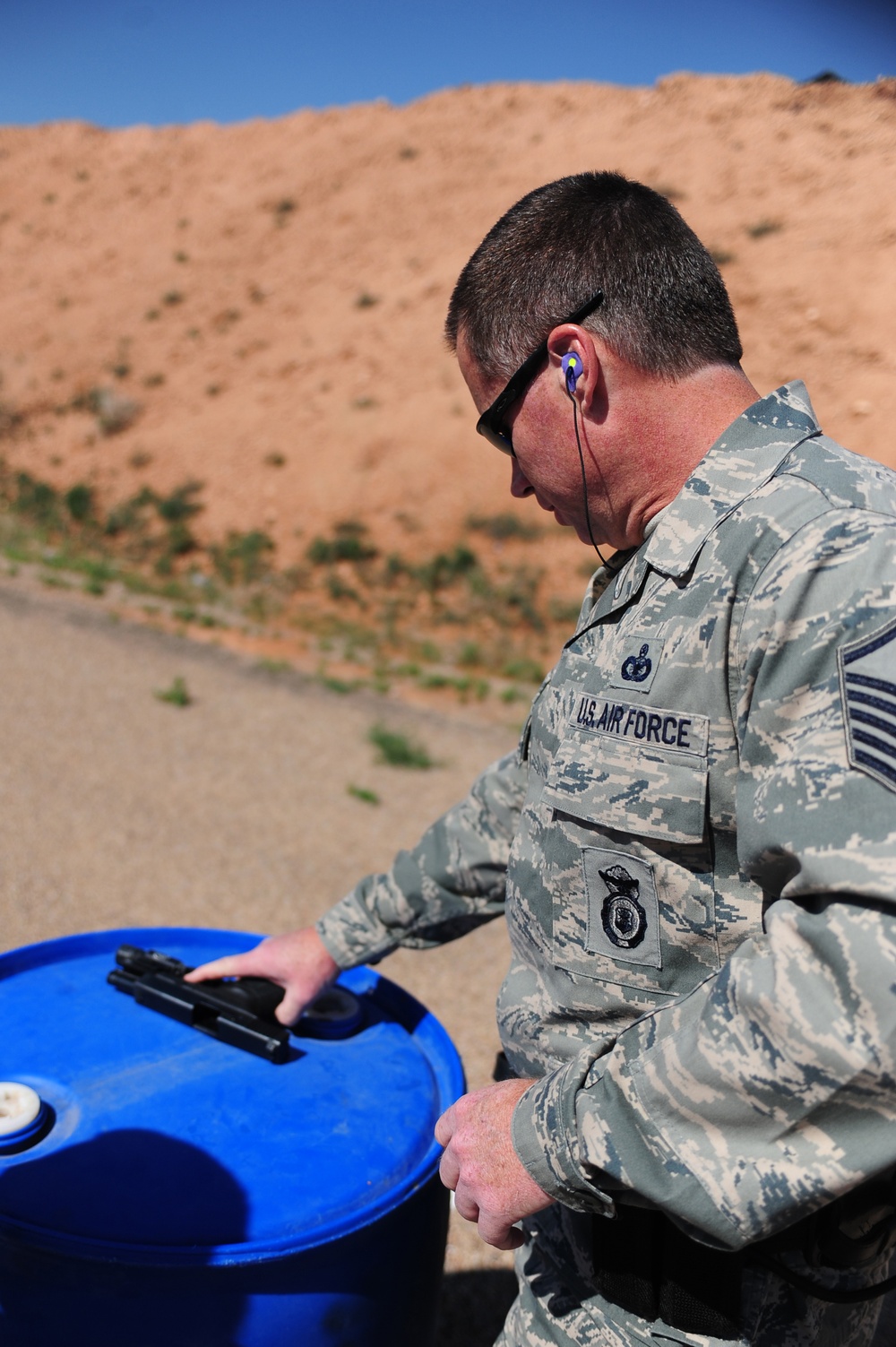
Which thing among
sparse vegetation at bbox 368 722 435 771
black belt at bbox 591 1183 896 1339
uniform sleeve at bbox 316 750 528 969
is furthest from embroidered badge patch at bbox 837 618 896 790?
sparse vegetation at bbox 368 722 435 771

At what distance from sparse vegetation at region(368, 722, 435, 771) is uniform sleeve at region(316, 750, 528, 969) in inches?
180

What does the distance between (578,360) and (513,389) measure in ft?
0.41

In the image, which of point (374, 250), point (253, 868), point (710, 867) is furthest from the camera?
point (374, 250)

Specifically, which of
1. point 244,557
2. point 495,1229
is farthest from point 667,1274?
point 244,557

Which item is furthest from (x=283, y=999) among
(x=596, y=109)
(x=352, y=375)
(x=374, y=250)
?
(x=596, y=109)

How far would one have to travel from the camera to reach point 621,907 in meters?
1.32

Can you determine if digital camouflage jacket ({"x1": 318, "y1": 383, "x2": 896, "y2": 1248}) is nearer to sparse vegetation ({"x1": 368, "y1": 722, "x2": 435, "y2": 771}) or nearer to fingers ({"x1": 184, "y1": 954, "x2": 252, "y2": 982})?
fingers ({"x1": 184, "y1": 954, "x2": 252, "y2": 982})

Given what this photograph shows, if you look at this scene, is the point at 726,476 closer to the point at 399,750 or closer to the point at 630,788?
the point at 630,788

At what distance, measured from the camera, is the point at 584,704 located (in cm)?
137

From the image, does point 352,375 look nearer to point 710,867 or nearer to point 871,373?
point 871,373

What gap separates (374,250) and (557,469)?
23.7m

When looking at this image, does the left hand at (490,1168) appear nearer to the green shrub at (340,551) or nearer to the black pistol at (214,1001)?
the black pistol at (214,1001)

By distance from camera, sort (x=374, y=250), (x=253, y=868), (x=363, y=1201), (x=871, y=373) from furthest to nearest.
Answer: (x=374, y=250) < (x=871, y=373) < (x=253, y=868) < (x=363, y=1201)

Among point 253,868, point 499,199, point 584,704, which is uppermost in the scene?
point 499,199
